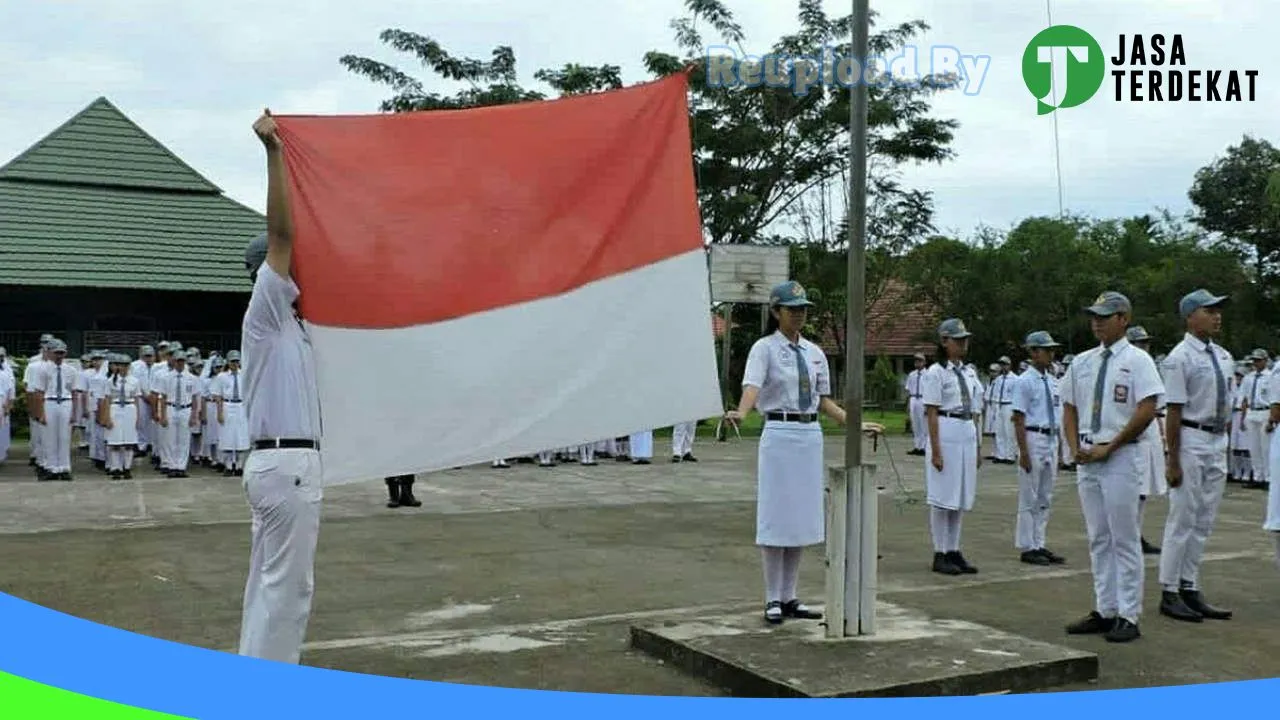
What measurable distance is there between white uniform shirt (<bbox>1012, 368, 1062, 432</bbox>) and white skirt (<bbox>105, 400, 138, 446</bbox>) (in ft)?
42.3

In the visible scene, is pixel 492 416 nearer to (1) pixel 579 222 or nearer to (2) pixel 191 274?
(1) pixel 579 222

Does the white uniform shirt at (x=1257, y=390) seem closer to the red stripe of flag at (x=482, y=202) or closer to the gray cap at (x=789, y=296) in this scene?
the gray cap at (x=789, y=296)

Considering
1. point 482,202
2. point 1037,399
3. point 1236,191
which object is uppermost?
point 1236,191

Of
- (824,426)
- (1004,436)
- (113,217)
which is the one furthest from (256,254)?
(824,426)

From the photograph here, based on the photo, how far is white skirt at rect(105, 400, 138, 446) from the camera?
1725 cm

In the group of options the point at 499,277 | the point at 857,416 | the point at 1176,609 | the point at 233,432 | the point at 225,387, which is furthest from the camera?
the point at 225,387

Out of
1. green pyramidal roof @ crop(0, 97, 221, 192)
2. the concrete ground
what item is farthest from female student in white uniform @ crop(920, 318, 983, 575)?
green pyramidal roof @ crop(0, 97, 221, 192)

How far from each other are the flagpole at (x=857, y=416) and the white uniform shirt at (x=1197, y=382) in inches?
114

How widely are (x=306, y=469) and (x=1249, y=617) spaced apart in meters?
6.09

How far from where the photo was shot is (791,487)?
690 cm

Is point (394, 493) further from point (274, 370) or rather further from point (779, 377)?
point (274, 370)

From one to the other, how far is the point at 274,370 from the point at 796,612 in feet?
11.4

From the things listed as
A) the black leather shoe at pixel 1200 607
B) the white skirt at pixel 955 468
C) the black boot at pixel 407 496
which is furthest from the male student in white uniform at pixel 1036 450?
the black boot at pixel 407 496

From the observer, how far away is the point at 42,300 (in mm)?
23812
